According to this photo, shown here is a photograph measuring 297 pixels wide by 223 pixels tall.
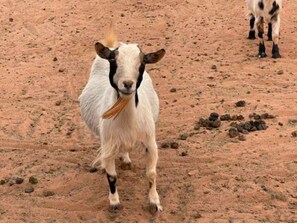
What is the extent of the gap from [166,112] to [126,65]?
318 cm

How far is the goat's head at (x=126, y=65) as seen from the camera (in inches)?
172

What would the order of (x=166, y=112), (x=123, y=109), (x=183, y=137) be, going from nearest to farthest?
(x=123, y=109) → (x=183, y=137) → (x=166, y=112)

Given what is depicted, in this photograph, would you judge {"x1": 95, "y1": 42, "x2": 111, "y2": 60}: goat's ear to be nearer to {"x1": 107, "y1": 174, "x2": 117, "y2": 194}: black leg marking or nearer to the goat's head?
the goat's head

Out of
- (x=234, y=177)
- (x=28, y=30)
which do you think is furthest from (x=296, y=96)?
(x=28, y=30)

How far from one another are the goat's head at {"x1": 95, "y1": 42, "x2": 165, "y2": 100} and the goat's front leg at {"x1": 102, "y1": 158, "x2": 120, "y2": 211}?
2.93 ft

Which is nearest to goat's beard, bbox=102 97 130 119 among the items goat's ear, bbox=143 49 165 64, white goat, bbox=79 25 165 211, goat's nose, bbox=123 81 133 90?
white goat, bbox=79 25 165 211

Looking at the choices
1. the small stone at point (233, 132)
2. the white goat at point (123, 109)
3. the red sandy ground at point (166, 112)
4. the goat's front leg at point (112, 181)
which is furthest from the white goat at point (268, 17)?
the goat's front leg at point (112, 181)

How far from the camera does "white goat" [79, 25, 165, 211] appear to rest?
4.47 metres

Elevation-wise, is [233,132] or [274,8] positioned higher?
[274,8]

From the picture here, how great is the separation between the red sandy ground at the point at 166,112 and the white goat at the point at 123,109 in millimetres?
565

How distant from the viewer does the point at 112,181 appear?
523cm

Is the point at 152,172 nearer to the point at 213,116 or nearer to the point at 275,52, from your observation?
the point at 213,116

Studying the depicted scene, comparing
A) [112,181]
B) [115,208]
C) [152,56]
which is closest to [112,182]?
[112,181]

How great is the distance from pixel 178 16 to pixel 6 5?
4.88 meters
